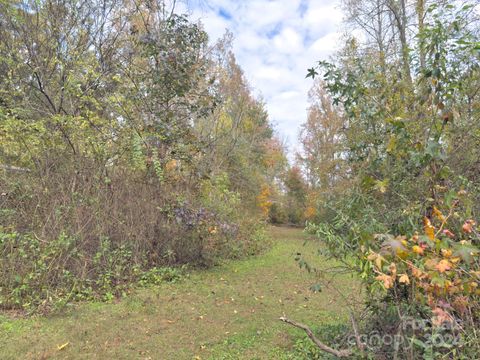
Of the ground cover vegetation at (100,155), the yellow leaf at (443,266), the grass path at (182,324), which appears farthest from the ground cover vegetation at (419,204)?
the ground cover vegetation at (100,155)

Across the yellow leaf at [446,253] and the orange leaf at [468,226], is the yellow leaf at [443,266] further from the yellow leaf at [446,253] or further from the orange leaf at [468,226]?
the orange leaf at [468,226]

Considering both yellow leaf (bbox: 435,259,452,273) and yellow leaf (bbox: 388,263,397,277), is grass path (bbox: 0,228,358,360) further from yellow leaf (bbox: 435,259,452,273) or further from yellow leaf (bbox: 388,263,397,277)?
yellow leaf (bbox: 435,259,452,273)

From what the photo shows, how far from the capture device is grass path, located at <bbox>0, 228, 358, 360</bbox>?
323 centimetres

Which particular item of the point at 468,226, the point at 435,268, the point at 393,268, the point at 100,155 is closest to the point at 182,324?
the point at 393,268

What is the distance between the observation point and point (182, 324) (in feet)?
13.0

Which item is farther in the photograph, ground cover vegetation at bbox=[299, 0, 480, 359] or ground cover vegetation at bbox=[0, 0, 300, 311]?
ground cover vegetation at bbox=[0, 0, 300, 311]

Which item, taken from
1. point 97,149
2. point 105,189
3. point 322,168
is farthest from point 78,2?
point 322,168

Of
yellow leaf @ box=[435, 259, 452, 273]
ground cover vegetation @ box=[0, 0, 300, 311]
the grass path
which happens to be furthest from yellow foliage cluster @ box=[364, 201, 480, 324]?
ground cover vegetation @ box=[0, 0, 300, 311]

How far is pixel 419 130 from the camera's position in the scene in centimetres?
284

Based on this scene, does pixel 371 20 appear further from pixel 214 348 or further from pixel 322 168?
pixel 214 348

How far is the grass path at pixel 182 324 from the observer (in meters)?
3.23

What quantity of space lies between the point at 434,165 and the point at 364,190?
0.59m

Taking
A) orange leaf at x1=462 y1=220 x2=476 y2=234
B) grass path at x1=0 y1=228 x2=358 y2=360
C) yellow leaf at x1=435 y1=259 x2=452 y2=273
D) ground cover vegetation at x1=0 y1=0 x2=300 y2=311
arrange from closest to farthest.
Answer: yellow leaf at x1=435 y1=259 x2=452 y2=273 → orange leaf at x1=462 y1=220 x2=476 y2=234 → grass path at x1=0 y1=228 x2=358 y2=360 → ground cover vegetation at x1=0 y1=0 x2=300 y2=311

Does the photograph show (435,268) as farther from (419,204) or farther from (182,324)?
(182,324)
